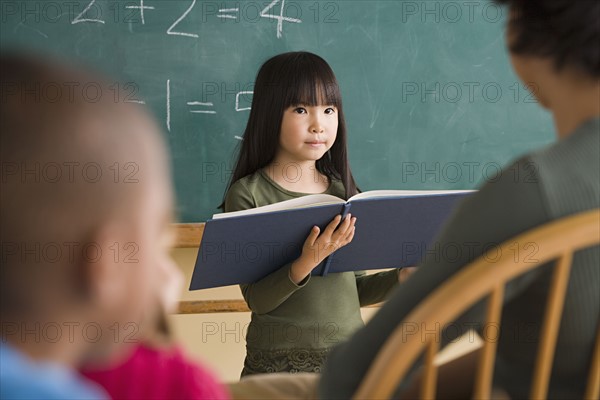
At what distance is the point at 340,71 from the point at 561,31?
2136 mm

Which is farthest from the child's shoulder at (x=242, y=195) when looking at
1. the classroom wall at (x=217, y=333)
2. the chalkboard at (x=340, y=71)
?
the classroom wall at (x=217, y=333)

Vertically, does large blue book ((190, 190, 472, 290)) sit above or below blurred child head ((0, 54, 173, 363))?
below

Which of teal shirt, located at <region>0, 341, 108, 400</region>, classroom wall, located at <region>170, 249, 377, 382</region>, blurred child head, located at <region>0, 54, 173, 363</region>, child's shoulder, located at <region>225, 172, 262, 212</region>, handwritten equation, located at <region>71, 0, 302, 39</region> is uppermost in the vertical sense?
handwritten equation, located at <region>71, 0, 302, 39</region>

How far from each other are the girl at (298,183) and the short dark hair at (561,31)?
1.02 m

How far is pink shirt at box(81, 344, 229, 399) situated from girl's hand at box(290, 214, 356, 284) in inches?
37.3

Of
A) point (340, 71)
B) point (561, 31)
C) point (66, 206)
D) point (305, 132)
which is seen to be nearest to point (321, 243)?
point (305, 132)

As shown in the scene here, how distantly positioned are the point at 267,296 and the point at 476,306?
102 cm

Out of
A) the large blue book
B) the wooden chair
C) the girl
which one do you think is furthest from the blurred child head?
the girl

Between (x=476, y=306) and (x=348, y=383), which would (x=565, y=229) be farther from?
(x=348, y=383)

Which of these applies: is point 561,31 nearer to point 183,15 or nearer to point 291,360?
point 291,360

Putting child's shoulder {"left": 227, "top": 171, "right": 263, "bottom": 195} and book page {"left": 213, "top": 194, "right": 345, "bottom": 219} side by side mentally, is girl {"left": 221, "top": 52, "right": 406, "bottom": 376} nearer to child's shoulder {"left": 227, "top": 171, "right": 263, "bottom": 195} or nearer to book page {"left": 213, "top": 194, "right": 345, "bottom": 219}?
child's shoulder {"left": 227, "top": 171, "right": 263, "bottom": 195}

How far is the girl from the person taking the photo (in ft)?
6.37

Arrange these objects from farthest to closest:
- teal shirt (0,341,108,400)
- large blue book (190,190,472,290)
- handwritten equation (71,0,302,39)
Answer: handwritten equation (71,0,302,39) < large blue book (190,190,472,290) < teal shirt (0,341,108,400)

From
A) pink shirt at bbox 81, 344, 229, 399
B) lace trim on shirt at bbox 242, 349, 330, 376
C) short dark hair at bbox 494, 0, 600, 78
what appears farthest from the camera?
lace trim on shirt at bbox 242, 349, 330, 376
